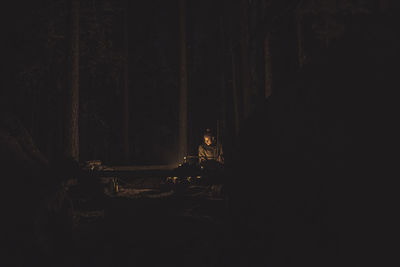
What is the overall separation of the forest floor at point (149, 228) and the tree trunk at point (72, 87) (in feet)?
6.54

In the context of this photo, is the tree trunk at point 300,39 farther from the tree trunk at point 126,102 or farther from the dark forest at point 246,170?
the tree trunk at point 126,102

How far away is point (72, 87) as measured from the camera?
37.0 ft

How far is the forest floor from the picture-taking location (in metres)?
5.13

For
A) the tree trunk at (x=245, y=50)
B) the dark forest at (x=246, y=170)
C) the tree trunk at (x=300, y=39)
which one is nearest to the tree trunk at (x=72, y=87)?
the dark forest at (x=246, y=170)

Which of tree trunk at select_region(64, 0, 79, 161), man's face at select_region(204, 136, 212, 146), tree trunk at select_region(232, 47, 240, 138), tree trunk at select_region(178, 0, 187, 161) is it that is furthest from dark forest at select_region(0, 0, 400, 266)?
tree trunk at select_region(178, 0, 187, 161)

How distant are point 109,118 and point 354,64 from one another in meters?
21.4

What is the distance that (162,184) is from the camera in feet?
44.8

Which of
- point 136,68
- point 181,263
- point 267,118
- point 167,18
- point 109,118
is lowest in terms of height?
point 181,263

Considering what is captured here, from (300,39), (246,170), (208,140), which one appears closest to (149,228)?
(246,170)

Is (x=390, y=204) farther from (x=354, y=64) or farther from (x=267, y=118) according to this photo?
(x=267, y=118)

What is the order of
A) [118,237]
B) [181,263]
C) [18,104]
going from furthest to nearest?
1. [18,104]
2. [118,237]
3. [181,263]

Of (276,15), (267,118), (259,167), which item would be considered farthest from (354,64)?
(276,15)

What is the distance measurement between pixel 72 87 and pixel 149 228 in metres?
6.88

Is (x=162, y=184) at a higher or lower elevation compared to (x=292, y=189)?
lower
